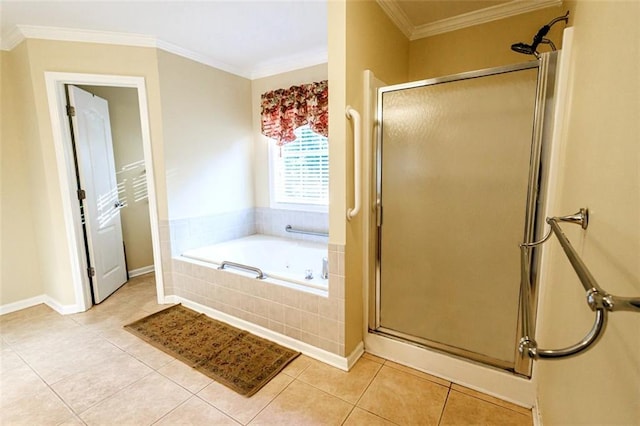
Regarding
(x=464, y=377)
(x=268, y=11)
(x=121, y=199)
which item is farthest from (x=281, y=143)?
(x=464, y=377)

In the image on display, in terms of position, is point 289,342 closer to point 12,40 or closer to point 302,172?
point 302,172

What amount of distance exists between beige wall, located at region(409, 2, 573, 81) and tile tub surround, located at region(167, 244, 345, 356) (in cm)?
178

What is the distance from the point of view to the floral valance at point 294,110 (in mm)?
2941

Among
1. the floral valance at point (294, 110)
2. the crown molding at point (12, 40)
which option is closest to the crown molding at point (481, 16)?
the floral valance at point (294, 110)

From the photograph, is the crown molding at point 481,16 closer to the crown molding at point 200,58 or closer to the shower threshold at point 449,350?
the crown molding at point 200,58

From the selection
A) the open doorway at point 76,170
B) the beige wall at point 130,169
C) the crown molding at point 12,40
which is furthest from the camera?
the beige wall at point 130,169

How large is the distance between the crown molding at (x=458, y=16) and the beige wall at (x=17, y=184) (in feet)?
9.90

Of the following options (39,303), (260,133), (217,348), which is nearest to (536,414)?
(217,348)

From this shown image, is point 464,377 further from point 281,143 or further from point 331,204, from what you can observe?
point 281,143

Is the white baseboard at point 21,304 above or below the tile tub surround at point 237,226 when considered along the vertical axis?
below

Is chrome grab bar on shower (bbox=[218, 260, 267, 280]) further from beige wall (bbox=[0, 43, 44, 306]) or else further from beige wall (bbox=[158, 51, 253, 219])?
beige wall (bbox=[0, 43, 44, 306])

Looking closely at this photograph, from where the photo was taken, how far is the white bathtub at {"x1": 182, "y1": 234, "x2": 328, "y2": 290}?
285 cm

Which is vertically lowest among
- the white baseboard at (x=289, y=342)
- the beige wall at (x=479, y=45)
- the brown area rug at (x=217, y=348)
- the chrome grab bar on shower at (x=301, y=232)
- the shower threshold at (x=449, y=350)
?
the brown area rug at (x=217, y=348)

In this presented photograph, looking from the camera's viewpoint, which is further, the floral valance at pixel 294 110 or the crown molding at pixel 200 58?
the floral valance at pixel 294 110
